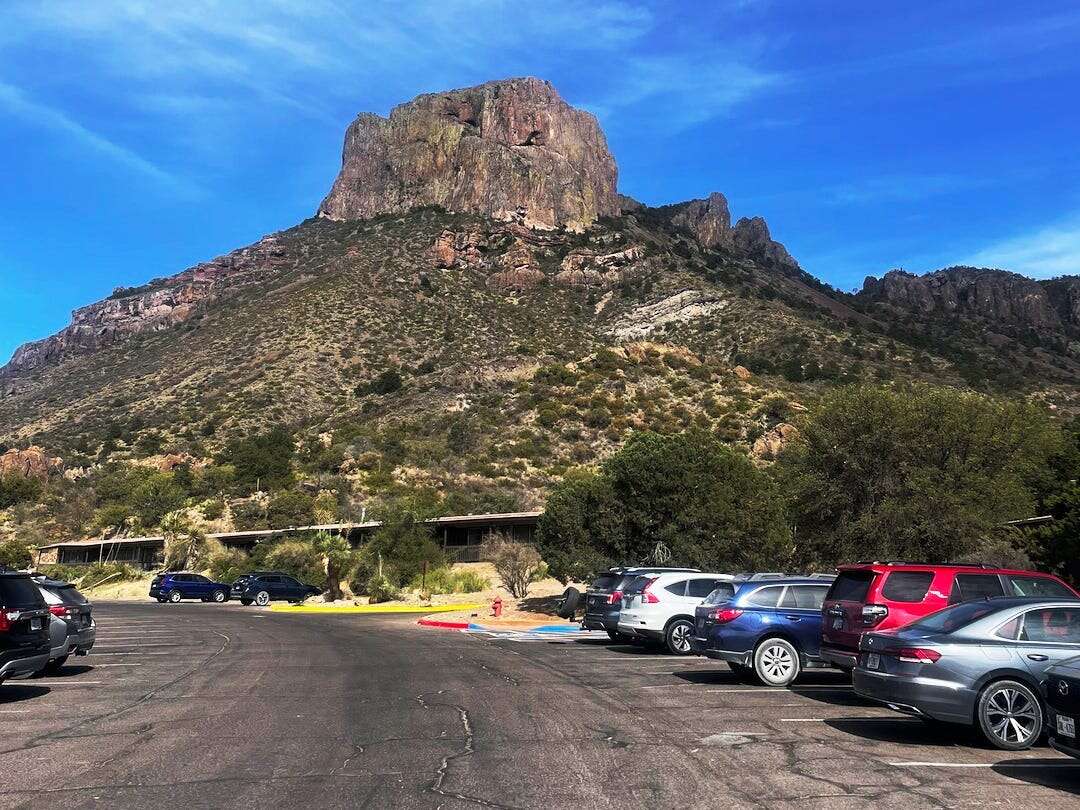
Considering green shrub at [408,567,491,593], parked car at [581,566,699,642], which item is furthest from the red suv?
green shrub at [408,567,491,593]

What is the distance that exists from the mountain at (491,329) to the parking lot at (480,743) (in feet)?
130

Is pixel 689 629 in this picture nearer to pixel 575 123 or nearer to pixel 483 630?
pixel 483 630

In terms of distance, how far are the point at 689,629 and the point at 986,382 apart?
7011cm

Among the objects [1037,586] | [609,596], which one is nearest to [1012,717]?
[1037,586]

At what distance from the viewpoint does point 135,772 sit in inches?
301

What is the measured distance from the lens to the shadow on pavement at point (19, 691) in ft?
40.2

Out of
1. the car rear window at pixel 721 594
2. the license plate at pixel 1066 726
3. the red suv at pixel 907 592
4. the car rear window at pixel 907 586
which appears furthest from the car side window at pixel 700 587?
the license plate at pixel 1066 726

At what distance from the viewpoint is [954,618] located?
933cm

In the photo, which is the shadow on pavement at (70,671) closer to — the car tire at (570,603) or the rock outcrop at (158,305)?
the car tire at (570,603)

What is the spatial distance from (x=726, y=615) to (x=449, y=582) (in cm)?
3054

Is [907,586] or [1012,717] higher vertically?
[907,586]

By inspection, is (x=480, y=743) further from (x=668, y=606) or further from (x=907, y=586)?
(x=668, y=606)

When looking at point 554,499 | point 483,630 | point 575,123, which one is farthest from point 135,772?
point 575,123

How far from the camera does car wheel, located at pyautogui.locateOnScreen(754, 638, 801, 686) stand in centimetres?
1332
